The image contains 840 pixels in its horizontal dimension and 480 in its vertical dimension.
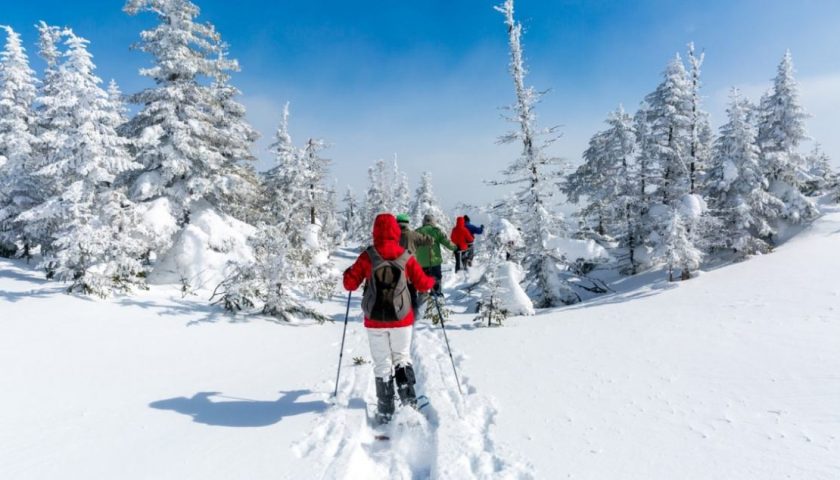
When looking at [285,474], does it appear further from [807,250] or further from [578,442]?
[807,250]

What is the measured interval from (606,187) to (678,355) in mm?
22463

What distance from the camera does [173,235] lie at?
16.7 meters

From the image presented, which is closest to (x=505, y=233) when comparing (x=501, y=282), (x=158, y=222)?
(x=501, y=282)

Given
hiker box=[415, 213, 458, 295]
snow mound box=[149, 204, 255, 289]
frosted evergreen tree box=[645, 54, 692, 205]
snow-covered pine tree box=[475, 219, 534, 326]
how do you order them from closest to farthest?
hiker box=[415, 213, 458, 295], snow-covered pine tree box=[475, 219, 534, 326], snow mound box=[149, 204, 255, 289], frosted evergreen tree box=[645, 54, 692, 205]

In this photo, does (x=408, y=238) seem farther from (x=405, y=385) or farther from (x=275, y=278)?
(x=275, y=278)

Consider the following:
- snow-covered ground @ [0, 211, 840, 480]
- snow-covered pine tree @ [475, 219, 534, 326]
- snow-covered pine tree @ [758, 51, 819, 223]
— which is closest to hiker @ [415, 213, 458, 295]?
snow-covered pine tree @ [475, 219, 534, 326]

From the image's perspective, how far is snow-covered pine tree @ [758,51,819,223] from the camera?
21219 mm

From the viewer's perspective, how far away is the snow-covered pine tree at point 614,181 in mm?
23953

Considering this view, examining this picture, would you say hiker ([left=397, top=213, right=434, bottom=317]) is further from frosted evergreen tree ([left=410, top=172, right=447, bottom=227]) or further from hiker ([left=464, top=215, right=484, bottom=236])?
frosted evergreen tree ([left=410, top=172, right=447, bottom=227])

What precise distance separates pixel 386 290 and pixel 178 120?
15352 millimetres

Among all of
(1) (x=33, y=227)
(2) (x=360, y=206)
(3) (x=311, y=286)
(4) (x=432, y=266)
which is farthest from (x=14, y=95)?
(2) (x=360, y=206)

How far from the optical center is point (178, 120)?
52.4 feet

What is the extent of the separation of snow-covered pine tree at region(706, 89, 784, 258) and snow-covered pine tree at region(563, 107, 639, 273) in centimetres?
415

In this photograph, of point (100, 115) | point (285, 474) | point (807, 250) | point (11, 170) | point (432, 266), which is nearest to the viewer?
point (285, 474)
